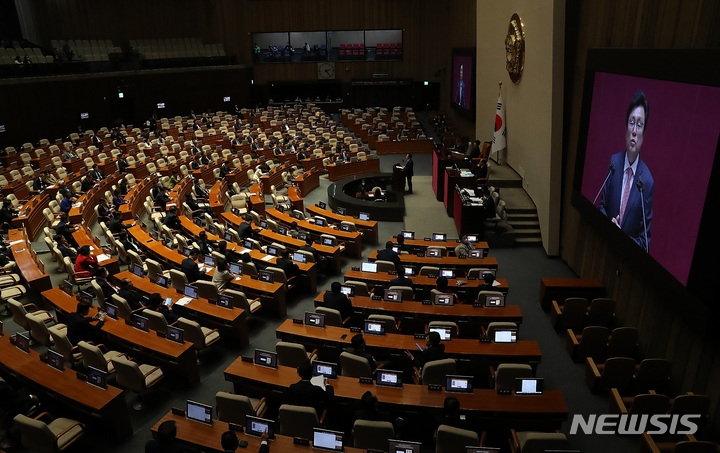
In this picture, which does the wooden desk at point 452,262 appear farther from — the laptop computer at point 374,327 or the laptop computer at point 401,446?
the laptop computer at point 401,446

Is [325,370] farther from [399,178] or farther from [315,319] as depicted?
[399,178]

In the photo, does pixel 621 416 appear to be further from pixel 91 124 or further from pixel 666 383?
pixel 91 124

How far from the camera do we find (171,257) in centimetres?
1064

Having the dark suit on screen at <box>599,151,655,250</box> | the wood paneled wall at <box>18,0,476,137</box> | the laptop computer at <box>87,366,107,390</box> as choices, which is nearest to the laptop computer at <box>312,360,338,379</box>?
the laptop computer at <box>87,366,107,390</box>

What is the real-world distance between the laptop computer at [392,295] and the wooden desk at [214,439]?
3520 mm

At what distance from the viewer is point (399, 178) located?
1662cm

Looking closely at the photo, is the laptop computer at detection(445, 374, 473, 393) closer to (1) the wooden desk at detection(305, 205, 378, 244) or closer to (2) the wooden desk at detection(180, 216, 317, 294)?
(2) the wooden desk at detection(180, 216, 317, 294)

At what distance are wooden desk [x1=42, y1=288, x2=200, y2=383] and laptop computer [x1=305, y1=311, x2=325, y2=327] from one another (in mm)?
1699

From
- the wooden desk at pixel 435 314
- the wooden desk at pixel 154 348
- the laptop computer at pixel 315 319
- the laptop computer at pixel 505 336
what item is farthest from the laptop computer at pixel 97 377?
the laptop computer at pixel 505 336

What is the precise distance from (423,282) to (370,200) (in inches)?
281

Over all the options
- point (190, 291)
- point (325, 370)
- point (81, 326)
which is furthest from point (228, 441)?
point (190, 291)

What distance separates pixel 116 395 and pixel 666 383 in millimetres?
7107

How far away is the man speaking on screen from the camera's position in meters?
7.29

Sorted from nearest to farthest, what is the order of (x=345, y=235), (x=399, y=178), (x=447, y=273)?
(x=447, y=273) → (x=345, y=235) → (x=399, y=178)
